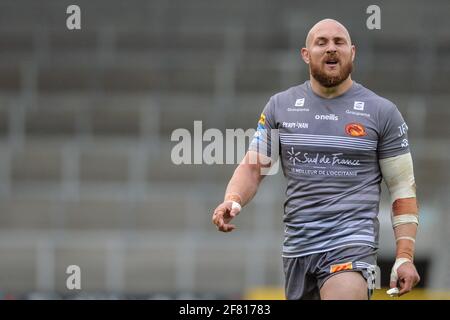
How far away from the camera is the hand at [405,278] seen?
5.36m

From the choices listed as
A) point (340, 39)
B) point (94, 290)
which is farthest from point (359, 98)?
point (94, 290)

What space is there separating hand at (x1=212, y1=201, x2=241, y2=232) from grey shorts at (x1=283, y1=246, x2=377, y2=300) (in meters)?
0.44

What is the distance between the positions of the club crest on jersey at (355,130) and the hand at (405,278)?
25.0 inches

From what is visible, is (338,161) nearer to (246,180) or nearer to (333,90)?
(333,90)

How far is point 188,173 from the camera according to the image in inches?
521

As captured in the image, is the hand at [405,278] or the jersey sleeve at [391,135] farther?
the jersey sleeve at [391,135]

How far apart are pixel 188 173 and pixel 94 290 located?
6.61ft

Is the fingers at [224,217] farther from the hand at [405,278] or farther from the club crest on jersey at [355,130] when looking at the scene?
the hand at [405,278]

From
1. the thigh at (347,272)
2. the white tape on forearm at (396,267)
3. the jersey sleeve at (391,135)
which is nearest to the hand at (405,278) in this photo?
the white tape on forearm at (396,267)

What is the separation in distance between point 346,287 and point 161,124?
822 cm

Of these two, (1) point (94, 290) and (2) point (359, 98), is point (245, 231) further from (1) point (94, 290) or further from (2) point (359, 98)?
(2) point (359, 98)

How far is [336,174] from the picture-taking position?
218 inches
